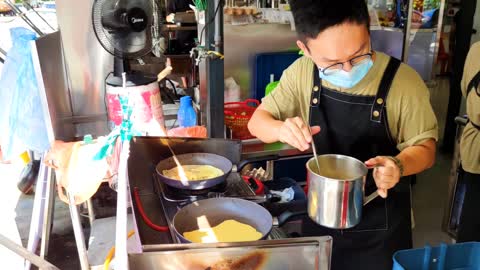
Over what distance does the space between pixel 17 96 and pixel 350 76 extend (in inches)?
54.6

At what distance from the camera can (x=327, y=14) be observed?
114cm

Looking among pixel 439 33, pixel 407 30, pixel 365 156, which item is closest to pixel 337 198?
pixel 365 156

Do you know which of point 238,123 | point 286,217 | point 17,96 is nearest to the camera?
point 286,217

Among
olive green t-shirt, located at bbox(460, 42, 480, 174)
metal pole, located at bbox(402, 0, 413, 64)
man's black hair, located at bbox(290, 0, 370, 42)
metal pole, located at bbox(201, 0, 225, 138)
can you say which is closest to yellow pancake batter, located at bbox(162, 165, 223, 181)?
man's black hair, located at bbox(290, 0, 370, 42)

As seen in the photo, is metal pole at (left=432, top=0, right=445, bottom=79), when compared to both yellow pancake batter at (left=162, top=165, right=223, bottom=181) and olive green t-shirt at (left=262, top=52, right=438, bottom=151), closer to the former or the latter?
olive green t-shirt at (left=262, top=52, right=438, bottom=151)

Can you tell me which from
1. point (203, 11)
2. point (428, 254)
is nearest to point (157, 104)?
point (203, 11)

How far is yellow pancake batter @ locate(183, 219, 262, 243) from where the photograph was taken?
107 cm

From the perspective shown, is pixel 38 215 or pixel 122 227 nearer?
pixel 122 227

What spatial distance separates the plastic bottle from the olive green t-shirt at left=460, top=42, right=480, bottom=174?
146 centimetres

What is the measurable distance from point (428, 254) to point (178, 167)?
799 millimetres

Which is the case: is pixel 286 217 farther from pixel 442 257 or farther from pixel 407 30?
pixel 407 30

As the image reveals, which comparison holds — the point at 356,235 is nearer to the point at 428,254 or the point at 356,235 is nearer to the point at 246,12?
the point at 428,254

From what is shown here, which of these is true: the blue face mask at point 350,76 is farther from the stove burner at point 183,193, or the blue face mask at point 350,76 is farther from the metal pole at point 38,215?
the metal pole at point 38,215

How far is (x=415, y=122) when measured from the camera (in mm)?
1232
